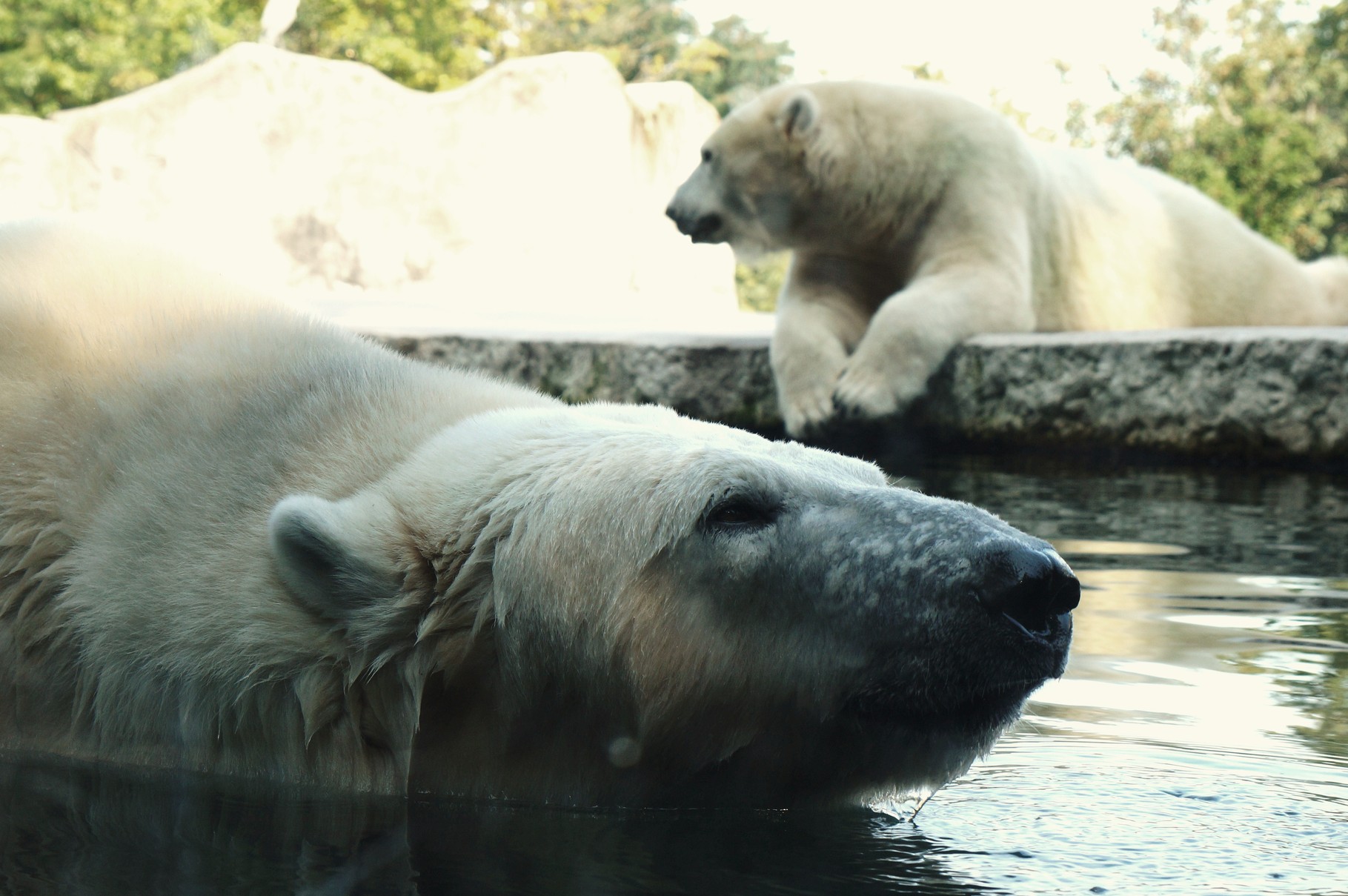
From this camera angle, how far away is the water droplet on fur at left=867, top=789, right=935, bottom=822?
73.4 inches

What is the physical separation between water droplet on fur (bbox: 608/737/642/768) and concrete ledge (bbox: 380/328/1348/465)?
3.53 meters

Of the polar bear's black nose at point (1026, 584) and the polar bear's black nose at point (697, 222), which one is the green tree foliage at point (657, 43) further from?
the polar bear's black nose at point (1026, 584)

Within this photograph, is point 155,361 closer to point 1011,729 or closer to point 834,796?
point 834,796

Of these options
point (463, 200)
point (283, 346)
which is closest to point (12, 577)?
point (283, 346)

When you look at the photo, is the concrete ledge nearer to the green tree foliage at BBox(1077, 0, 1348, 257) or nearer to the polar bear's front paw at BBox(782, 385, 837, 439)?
the polar bear's front paw at BBox(782, 385, 837, 439)

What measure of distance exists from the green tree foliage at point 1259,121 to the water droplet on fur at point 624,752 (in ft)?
60.9

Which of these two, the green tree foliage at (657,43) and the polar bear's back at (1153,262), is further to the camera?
the green tree foliage at (657,43)

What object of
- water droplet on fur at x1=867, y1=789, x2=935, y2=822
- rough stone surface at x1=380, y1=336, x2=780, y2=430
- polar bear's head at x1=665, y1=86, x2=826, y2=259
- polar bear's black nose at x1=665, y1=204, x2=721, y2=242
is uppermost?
water droplet on fur at x1=867, y1=789, x2=935, y2=822

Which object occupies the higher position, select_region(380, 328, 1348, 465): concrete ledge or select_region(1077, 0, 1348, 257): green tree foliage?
select_region(380, 328, 1348, 465): concrete ledge

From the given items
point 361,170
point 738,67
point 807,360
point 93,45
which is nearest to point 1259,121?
point 361,170

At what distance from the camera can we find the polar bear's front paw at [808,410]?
5.31m

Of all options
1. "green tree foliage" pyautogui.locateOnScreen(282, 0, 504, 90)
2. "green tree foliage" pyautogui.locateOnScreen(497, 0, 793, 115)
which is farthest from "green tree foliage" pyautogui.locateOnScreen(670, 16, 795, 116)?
"green tree foliage" pyautogui.locateOnScreen(282, 0, 504, 90)

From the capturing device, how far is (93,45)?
25281 mm

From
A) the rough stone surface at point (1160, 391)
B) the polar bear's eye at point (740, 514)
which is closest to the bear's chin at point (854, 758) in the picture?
the polar bear's eye at point (740, 514)
